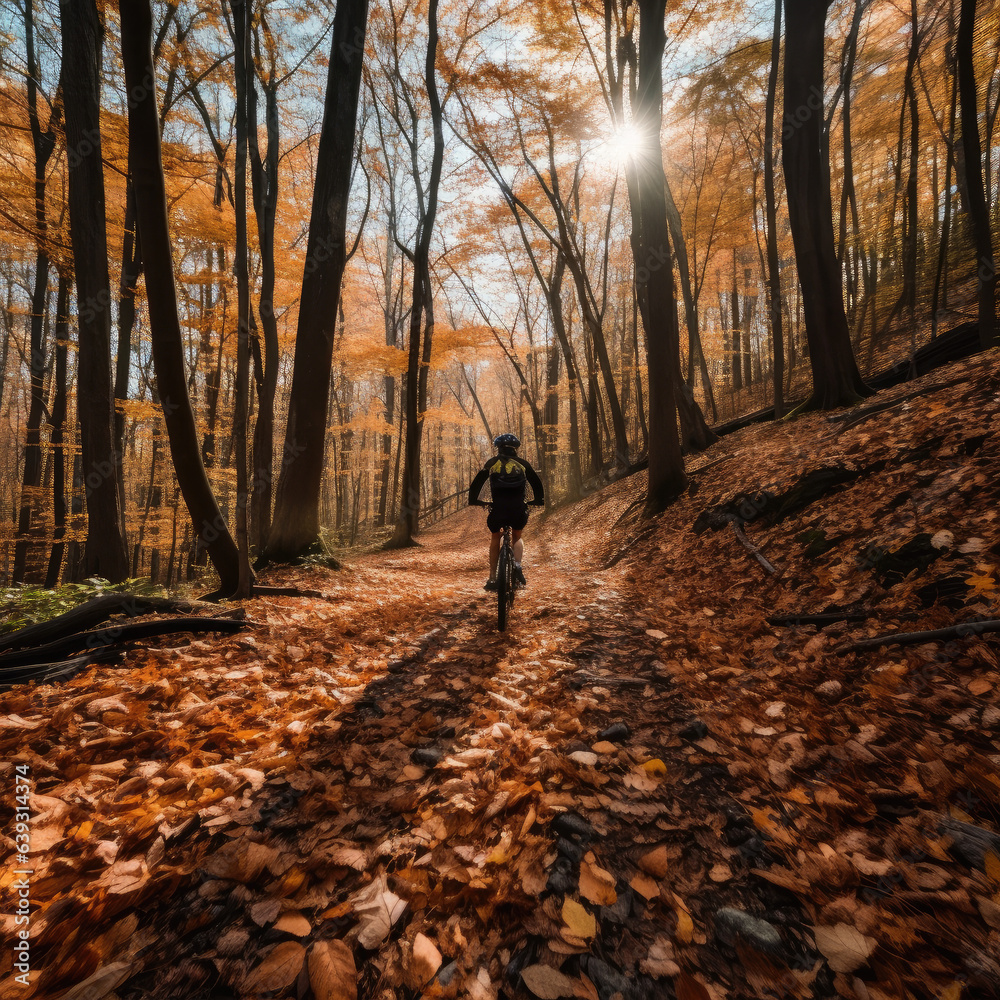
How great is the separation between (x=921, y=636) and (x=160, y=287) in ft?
23.6

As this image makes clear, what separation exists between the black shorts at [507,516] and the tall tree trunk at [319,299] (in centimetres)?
381

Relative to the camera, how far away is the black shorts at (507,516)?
518 cm

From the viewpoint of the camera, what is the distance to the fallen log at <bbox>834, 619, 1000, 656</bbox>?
2381 mm

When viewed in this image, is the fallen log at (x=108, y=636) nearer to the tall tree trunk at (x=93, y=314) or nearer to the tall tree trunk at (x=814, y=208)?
the tall tree trunk at (x=93, y=314)

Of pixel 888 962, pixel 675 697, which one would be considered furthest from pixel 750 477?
pixel 888 962

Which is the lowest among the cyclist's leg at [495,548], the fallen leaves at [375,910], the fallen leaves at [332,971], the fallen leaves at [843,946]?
the fallen leaves at [375,910]

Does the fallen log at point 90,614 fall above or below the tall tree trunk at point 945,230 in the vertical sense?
below

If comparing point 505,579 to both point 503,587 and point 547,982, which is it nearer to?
point 503,587

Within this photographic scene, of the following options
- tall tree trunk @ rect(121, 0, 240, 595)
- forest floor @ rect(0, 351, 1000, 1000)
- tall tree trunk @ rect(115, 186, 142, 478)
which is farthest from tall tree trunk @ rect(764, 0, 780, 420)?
tall tree trunk @ rect(115, 186, 142, 478)

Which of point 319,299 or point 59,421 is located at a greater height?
point 319,299

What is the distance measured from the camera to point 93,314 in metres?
6.12

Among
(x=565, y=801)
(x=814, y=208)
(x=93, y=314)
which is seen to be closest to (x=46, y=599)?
(x=93, y=314)

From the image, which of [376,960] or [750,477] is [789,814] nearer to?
[376,960]

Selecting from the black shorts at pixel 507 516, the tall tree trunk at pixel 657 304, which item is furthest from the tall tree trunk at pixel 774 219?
the black shorts at pixel 507 516
